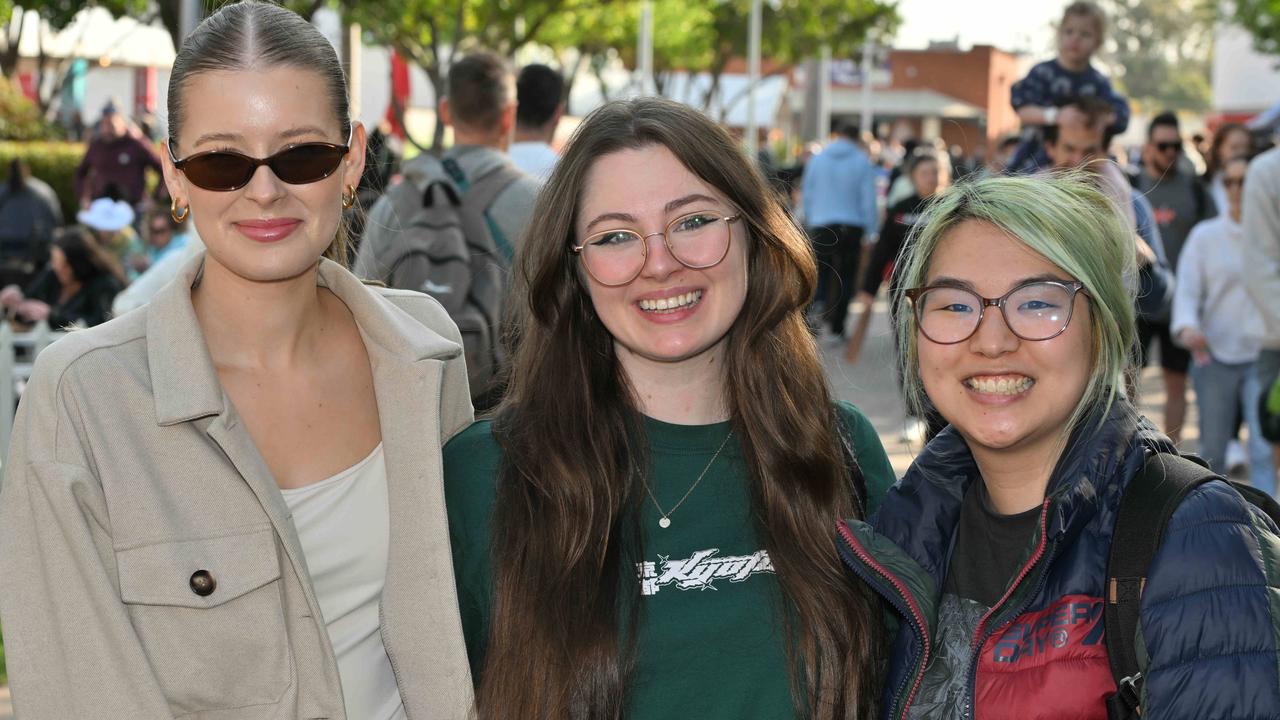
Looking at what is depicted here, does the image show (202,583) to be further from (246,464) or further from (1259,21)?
(1259,21)

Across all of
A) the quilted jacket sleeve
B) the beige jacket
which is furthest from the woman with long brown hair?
the quilted jacket sleeve

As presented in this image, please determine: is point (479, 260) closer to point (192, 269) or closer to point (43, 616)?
point (192, 269)

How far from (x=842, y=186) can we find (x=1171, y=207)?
19.4ft

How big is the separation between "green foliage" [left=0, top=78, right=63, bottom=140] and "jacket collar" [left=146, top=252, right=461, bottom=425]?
21.2 meters

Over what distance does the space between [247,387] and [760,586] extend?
1.06 m

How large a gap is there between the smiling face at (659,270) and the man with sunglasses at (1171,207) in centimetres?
646

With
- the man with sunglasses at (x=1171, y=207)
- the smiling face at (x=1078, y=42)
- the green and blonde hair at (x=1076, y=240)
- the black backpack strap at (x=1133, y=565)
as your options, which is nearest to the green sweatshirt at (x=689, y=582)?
the green and blonde hair at (x=1076, y=240)

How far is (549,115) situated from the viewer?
729 centimetres

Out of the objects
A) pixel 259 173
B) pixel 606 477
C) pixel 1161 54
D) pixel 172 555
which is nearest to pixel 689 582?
pixel 606 477

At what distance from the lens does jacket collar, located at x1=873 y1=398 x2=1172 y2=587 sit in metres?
2.44

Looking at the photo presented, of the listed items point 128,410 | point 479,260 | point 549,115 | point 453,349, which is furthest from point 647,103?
point 549,115

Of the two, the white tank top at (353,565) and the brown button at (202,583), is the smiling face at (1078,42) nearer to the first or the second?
the white tank top at (353,565)

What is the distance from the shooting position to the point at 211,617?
8.23 feet

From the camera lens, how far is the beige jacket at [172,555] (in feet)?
7.80
